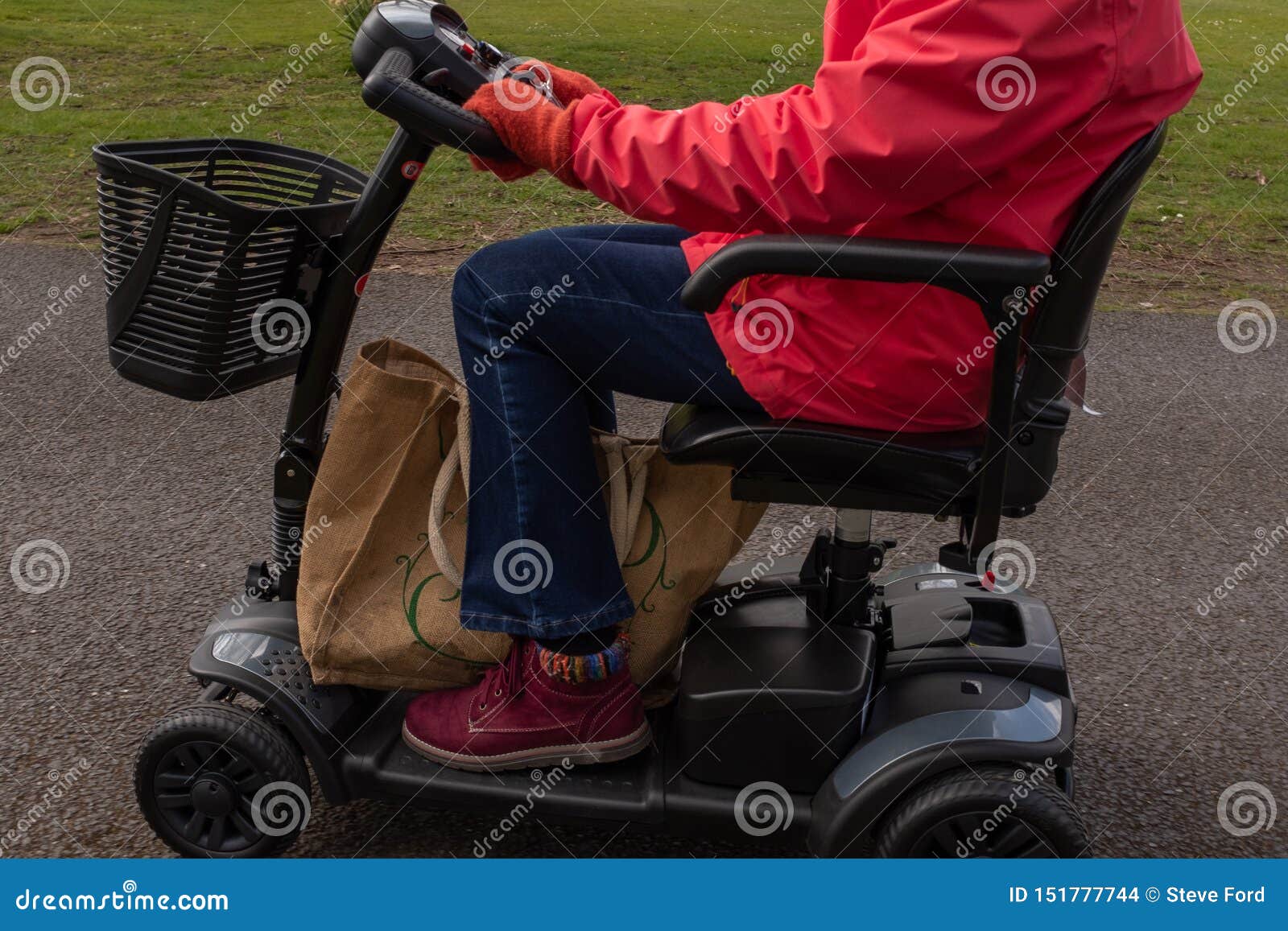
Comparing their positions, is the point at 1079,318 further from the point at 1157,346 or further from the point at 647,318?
the point at 1157,346

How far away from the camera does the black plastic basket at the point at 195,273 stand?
5.75 ft

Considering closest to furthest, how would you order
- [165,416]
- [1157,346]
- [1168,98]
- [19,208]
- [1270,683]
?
[1168,98]
[1270,683]
[165,416]
[1157,346]
[19,208]

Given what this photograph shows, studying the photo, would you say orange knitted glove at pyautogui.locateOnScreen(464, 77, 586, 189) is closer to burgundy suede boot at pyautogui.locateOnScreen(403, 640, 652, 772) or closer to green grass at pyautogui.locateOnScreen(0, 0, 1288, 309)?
burgundy suede boot at pyautogui.locateOnScreen(403, 640, 652, 772)

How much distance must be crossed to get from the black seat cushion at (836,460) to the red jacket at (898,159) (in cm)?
3

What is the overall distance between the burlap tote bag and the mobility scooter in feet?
0.22

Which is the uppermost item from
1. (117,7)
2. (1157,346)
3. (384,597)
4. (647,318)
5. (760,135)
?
(760,135)

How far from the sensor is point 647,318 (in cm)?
186

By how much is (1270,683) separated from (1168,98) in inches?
56.6

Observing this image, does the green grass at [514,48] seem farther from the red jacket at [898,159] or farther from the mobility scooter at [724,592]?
the red jacket at [898,159]

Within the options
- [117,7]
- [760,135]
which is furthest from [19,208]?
[117,7]

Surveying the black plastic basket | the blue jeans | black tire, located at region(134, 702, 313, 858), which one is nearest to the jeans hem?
the blue jeans

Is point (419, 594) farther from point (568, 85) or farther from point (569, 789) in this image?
point (568, 85)

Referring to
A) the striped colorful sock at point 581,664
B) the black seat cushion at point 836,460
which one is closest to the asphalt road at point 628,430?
the striped colorful sock at point 581,664

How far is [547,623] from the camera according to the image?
1943mm
